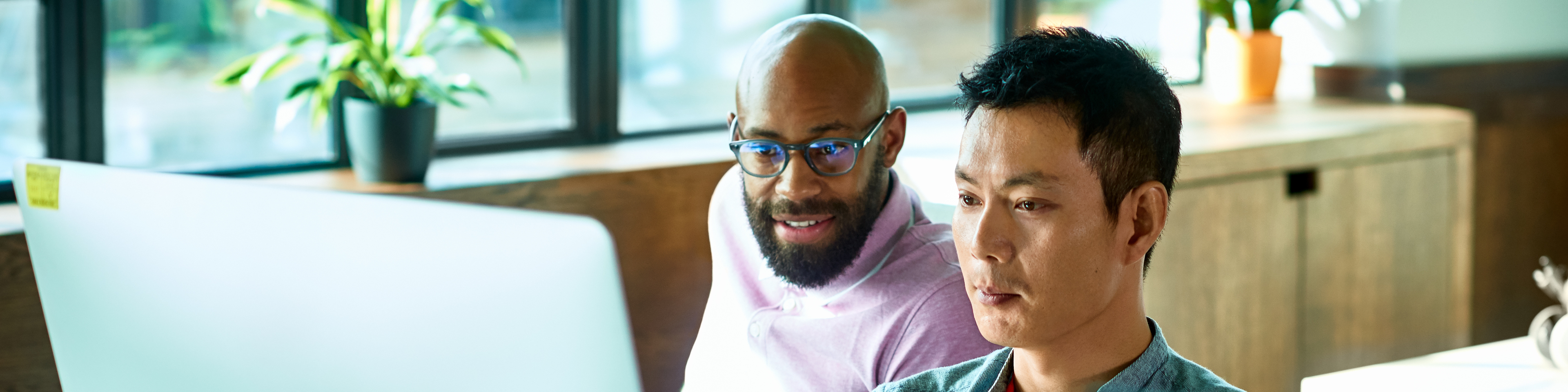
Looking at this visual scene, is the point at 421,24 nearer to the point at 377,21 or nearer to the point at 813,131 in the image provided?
the point at 377,21

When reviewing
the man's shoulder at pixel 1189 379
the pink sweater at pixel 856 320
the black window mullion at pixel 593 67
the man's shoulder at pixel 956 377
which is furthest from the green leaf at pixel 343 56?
the man's shoulder at pixel 1189 379

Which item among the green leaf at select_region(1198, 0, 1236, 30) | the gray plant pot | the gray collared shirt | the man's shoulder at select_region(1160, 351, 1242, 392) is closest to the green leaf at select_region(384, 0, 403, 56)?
the gray plant pot

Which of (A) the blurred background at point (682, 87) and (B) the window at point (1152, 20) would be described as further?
(B) the window at point (1152, 20)

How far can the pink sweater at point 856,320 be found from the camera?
1239 millimetres

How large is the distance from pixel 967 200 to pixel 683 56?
213 centimetres

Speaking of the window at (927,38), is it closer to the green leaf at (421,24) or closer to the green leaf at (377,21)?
the green leaf at (421,24)

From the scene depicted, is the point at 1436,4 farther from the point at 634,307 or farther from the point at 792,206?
the point at 792,206

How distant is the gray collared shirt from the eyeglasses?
28 centimetres

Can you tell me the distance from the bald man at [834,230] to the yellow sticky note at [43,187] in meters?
0.65

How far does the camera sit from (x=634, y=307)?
2.65 meters

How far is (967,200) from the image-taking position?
3.33ft

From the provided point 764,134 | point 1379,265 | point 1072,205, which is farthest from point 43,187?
point 1379,265

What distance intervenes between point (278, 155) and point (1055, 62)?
207cm

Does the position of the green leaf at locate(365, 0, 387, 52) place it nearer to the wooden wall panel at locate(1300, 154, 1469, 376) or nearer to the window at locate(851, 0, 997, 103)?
the window at locate(851, 0, 997, 103)
